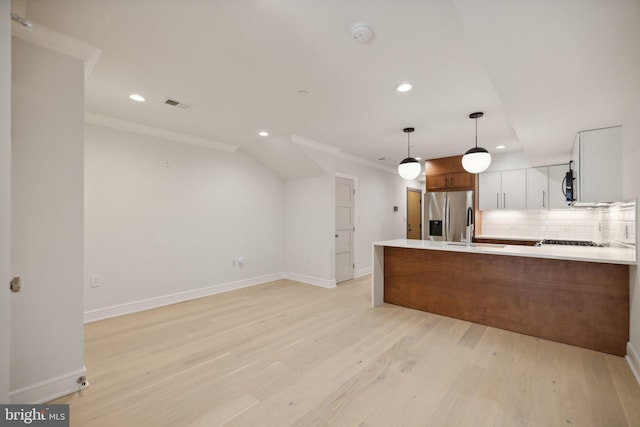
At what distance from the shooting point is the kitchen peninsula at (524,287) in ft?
8.66

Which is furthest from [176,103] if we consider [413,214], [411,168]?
[413,214]

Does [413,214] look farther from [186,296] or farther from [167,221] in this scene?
[167,221]

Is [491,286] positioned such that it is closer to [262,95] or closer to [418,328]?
[418,328]

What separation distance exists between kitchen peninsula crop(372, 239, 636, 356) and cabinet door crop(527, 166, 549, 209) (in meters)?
1.88

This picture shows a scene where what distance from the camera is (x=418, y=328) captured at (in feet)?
10.5

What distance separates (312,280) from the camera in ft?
17.8

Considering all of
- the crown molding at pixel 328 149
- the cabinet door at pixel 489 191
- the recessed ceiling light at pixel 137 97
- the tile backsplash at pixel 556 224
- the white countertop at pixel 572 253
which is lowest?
the white countertop at pixel 572 253

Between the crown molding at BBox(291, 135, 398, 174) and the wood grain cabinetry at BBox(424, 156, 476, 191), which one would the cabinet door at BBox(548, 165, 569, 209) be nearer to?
the wood grain cabinetry at BBox(424, 156, 476, 191)

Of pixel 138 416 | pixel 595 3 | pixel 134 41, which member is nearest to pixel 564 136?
pixel 595 3

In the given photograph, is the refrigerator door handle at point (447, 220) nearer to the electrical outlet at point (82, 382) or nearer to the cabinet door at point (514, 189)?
the cabinet door at point (514, 189)

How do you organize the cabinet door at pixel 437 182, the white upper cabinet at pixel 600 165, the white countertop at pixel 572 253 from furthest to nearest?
1. the cabinet door at pixel 437 182
2. the white upper cabinet at pixel 600 165
3. the white countertop at pixel 572 253

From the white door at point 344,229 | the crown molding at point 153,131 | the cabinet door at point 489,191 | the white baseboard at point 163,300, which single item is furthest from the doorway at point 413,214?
the crown molding at point 153,131

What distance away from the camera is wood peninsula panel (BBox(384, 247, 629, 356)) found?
2.64 metres

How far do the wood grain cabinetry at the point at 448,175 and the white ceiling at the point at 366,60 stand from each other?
6.07 ft
